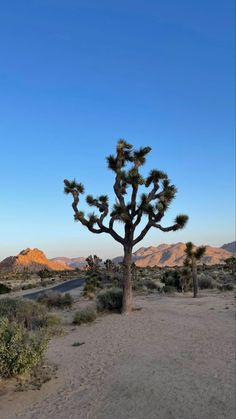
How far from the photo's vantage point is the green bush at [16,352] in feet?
26.1

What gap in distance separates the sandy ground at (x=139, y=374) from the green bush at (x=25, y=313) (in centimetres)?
119

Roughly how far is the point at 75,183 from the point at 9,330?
34.8 ft

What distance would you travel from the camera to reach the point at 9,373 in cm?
810

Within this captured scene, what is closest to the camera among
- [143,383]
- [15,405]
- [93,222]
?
[15,405]

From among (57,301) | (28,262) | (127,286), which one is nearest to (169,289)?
(57,301)

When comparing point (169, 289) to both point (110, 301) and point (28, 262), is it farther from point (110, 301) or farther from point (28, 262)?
point (28, 262)

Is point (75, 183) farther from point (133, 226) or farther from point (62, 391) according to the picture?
point (62, 391)

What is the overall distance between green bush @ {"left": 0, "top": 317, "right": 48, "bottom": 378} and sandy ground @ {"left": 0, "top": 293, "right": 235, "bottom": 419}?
0.44 m

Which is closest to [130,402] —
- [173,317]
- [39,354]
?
[39,354]

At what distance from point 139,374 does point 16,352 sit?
2.81 meters

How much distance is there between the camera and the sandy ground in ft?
24.1

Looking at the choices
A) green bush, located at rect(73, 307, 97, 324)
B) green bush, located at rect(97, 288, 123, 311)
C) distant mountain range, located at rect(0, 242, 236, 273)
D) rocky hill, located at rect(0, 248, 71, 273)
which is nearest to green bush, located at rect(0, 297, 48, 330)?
green bush, located at rect(73, 307, 97, 324)

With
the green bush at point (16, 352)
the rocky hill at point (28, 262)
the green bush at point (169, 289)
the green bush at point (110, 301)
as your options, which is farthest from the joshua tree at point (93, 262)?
the rocky hill at point (28, 262)

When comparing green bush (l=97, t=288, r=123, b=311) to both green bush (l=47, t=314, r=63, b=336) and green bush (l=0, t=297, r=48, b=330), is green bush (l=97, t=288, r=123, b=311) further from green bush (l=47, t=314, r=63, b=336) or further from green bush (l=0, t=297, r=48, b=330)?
green bush (l=0, t=297, r=48, b=330)
